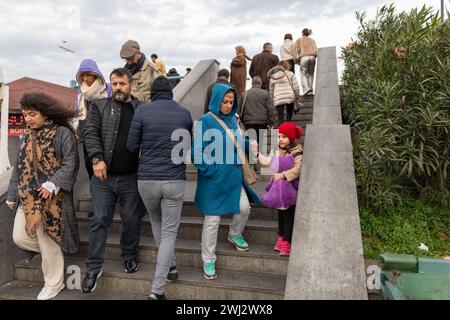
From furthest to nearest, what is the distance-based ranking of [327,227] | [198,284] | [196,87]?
1. [196,87]
2. [198,284]
3. [327,227]

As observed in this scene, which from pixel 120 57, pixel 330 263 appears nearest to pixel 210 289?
pixel 330 263

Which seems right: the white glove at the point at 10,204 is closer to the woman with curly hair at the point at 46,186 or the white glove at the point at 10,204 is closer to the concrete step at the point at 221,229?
the woman with curly hair at the point at 46,186

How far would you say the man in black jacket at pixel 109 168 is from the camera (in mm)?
3127

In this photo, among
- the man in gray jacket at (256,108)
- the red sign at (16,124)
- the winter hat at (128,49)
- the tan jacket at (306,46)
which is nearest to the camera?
the winter hat at (128,49)

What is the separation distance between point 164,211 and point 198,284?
75 centimetres

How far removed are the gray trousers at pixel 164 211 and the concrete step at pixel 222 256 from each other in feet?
1.55

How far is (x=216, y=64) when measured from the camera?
944 cm

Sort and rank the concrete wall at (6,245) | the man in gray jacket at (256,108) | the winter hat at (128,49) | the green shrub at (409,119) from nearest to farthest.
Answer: the concrete wall at (6,245)
the green shrub at (409,119)
the winter hat at (128,49)
the man in gray jacket at (256,108)

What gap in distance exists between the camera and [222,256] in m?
3.32

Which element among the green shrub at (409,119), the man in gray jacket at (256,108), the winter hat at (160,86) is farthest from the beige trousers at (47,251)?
the man in gray jacket at (256,108)

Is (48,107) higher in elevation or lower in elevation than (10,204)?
higher

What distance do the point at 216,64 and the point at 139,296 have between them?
749cm

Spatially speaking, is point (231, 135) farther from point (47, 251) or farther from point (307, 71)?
point (307, 71)

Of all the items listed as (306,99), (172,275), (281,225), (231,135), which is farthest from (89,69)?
(306,99)
